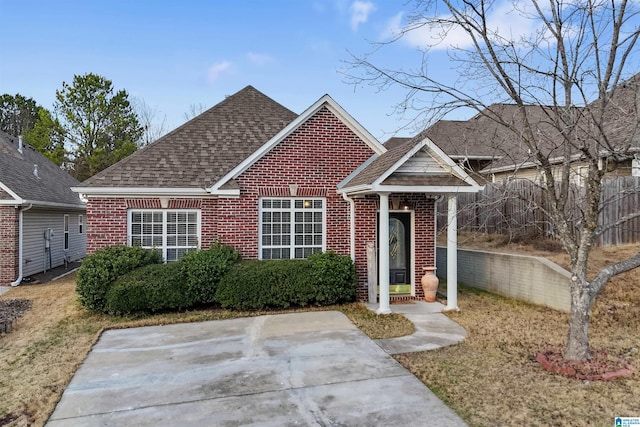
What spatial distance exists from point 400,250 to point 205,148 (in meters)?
6.20

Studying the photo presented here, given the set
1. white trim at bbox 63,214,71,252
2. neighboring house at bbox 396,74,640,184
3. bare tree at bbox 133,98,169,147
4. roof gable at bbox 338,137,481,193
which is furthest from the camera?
bare tree at bbox 133,98,169,147

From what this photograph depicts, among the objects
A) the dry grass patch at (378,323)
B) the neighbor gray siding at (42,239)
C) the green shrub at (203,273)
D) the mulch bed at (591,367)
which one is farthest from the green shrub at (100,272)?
the mulch bed at (591,367)

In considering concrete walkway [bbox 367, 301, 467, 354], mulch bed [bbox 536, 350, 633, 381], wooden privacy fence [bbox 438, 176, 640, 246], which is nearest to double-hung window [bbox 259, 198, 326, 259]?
concrete walkway [bbox 367, 301, 467, 354]

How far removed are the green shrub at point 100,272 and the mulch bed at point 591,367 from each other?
841 cm

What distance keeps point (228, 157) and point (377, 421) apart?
912 cm

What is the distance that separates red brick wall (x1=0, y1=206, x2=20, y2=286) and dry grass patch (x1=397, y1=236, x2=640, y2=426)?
13.2 metres

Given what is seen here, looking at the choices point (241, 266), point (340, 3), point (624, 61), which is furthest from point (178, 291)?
point (624, 61)

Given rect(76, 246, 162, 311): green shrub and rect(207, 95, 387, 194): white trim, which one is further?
rect(207, 95, 387, 194): white trim

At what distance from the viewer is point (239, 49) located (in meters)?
15.7

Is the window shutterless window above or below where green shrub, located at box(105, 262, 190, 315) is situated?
above

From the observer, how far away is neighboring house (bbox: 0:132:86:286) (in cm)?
1359

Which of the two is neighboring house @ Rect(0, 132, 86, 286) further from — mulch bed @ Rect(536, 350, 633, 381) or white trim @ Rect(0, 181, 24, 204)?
mulch bed @ Rect(536, 350, 633, 381)

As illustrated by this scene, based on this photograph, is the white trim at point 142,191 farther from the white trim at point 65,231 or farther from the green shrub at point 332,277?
the white trim at point 65,231

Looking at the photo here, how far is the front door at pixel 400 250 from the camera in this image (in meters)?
11.2
